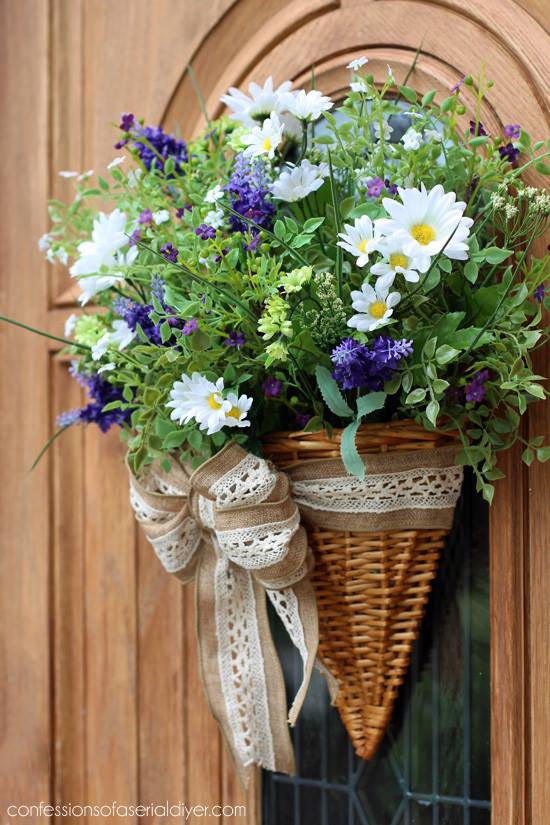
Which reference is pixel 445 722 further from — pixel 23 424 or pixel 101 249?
pixel 23 424

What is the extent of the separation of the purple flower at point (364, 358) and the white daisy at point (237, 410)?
0.08 metres

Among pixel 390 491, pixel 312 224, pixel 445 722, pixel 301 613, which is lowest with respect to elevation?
pixel 445 722

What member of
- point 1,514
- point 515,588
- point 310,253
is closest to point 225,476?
point 310,253

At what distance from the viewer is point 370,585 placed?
2.52 ft

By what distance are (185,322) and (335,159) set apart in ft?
0.63

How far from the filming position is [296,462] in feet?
2.51

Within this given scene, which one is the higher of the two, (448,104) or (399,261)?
(448,104)

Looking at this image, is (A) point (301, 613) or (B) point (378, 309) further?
(A) point (301, 613)

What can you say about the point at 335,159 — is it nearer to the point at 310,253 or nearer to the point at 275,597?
the point at 310,253

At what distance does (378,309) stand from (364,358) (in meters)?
0.04

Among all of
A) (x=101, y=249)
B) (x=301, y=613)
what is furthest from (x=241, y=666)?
(x=101, y=249)

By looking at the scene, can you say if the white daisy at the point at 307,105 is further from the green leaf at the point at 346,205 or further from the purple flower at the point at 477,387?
the purple flower at the point at 477,387

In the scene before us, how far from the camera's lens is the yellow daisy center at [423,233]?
65 cm

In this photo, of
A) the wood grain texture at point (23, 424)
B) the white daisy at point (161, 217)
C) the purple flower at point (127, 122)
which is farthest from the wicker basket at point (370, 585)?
the wood grain texture at point (23, 424)
